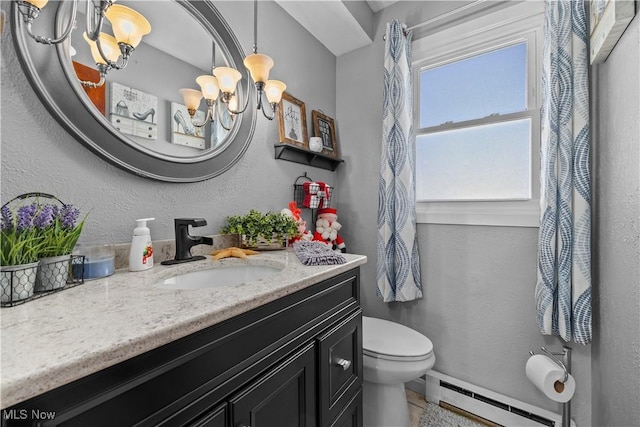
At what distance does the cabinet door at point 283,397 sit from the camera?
63 cm

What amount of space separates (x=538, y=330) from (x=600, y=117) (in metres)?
1.04

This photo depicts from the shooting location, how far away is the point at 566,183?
1.21 metres

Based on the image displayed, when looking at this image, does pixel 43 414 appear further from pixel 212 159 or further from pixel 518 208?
pixel 518 208

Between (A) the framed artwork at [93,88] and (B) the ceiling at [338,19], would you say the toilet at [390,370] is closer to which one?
(A) the framed artwork at [93,88]

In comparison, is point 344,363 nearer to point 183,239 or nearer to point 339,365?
point 339,365

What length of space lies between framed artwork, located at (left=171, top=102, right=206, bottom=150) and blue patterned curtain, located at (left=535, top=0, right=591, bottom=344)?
156cm

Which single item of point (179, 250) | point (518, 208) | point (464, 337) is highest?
point (518, 208)

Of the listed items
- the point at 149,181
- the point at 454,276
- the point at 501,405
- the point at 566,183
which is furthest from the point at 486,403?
the point at 149,181

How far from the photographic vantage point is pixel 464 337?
1.63 metres

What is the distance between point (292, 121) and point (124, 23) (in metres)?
0.94

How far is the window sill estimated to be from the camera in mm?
1435

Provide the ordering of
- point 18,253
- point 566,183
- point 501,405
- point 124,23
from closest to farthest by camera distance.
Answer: point 18,253, point 124,23, point 566,183, point 501,405

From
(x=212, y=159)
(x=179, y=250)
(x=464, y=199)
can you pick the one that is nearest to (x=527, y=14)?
(x=464, y=199)

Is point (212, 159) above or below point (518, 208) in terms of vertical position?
above
